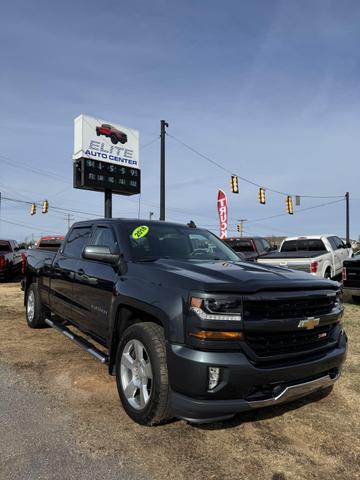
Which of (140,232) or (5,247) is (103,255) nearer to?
(140,232)

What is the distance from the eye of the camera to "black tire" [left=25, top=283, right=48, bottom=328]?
6.88m

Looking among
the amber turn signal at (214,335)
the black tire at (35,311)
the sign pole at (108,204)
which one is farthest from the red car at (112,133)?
the amber turn signal at (214,335)

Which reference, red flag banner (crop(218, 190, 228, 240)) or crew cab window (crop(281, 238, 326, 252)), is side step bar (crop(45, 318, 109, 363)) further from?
red flag banner (crop(218, 190, 228, 240))

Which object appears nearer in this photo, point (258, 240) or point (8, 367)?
point (8, 367)

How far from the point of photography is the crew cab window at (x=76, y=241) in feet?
17.9

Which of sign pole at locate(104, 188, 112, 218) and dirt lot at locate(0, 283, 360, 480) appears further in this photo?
sign pole at locate(104, 188, 112, 218)

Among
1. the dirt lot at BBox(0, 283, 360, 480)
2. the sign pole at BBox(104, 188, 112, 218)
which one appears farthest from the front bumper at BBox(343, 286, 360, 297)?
the sign pole at BBox(104, 188, 112, 218)

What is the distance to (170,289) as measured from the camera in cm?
334

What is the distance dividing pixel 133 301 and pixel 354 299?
954 centimetres

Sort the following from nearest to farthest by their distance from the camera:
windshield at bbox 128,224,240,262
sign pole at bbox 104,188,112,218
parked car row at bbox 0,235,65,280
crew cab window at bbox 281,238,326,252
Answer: windshield at bbox 128,224,240,262 < crew cab window at bbox 281,238,326,252 < parked car row at bbox 0,235,65,280 < sign pole at bbox 104,188,112,218

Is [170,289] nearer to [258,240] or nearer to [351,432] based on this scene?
[351,432]

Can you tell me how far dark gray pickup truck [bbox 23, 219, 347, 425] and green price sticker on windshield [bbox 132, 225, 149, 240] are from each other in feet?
0.20

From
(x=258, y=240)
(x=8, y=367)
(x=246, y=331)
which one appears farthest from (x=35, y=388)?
(x=258, y=240)

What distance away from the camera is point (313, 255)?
11.4 m
